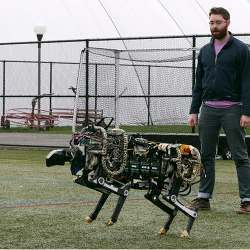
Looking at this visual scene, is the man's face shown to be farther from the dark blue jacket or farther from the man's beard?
the dark blue jacket

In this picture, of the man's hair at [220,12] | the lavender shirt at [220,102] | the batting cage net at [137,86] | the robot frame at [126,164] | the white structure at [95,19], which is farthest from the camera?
the white structure at [95,19]

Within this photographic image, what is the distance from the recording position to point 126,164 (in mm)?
7332

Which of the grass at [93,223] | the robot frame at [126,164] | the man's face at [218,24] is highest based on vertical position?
the man's face at [218,24]

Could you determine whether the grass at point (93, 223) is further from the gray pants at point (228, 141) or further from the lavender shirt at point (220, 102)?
the lavender shirt at point (220, 102)

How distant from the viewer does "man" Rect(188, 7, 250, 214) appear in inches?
349

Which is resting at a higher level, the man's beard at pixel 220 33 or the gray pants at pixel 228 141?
the man's beard at pixel 220 33

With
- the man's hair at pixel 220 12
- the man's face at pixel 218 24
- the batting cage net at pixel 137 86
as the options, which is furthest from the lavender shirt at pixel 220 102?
the batting cage net at pixel 137 86

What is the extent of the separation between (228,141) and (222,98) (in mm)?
446

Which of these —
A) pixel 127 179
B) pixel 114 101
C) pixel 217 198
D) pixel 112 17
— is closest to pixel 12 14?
pixel 112 17

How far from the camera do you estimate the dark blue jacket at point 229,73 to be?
890 cm

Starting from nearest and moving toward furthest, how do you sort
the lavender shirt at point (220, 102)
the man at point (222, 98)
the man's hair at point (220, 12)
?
the man's hair at point (220, 12) < the man at point (222, 98) < the lavender shirt at point (220, 102)

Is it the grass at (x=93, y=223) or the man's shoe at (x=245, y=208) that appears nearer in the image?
the grass at (x=93, y=223)

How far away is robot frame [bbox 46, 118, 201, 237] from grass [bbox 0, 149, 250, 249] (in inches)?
10.3

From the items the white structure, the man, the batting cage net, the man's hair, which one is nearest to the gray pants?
the man
